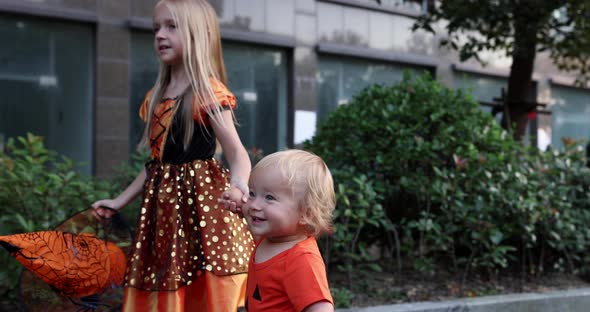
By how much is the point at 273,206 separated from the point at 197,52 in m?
1.09

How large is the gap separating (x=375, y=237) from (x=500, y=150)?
1.18m

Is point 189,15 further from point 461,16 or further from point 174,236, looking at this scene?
point 461,16

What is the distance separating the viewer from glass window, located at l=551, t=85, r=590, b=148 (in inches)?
679

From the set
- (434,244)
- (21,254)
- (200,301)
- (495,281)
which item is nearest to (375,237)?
(434,244)

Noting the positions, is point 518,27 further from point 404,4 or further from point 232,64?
point 404,4

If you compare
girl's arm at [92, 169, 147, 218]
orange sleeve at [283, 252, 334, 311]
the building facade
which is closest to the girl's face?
girl's arm at [92, 169, 147, 218]

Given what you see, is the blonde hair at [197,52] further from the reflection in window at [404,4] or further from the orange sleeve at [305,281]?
the reflection in window at [404,4]

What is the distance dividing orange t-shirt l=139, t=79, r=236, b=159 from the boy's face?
83 cm

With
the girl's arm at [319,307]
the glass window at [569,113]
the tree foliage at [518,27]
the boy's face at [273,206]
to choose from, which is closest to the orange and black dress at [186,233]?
the boy's face at [273,206]

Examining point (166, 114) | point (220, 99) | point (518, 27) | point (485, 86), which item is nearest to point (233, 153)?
point (220, 99)

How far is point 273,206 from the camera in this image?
218cm

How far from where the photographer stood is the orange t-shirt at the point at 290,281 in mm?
2098

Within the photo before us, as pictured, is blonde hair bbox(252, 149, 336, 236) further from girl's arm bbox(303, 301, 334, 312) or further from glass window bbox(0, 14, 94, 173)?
glass window bbox(0, 14, 94, 173)

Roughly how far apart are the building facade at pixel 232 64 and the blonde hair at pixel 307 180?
21.5ft
